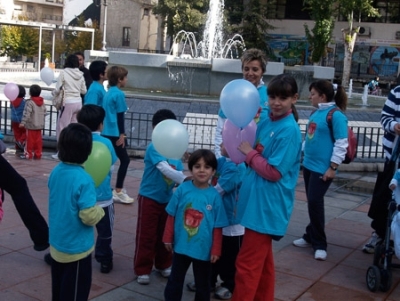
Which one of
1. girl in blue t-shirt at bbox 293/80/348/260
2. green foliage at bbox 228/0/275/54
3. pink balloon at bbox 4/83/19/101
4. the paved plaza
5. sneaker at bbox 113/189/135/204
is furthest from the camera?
green foliage at bbox 228/0/275/54

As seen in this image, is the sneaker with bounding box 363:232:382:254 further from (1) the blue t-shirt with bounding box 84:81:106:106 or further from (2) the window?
(2) the window

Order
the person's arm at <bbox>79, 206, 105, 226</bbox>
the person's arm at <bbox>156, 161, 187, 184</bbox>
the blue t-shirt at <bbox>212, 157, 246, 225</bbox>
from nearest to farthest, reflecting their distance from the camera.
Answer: the person's arm at <bbox>79, 206, 105, 226</bbox>
the blue t-shirt at <bbox>212, 157, 246, 225</bbox>
the person's arm at <bbox>156, 161, 187, 184</bbox>

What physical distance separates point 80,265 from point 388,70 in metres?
43.7

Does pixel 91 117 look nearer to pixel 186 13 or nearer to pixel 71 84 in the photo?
pixel 71 84

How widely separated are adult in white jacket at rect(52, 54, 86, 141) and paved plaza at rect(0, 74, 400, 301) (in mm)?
1414

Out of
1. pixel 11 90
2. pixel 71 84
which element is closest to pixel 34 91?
pixel 11 90

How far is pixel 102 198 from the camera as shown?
4.52m

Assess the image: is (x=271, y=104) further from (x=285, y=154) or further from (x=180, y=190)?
(x=180, y=190)

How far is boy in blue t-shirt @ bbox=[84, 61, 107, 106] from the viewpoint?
679cm

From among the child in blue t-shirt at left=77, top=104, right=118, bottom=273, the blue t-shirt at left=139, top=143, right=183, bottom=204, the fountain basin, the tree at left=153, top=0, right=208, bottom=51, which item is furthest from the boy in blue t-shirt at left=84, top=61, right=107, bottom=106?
the tree at left=153, top=0, right=208, bottom=51

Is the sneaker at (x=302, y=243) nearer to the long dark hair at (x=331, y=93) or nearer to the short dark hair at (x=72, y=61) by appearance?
the long dark hair at (x=331, y=93)

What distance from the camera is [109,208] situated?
4672 millimetres

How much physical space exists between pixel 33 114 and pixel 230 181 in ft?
20.6

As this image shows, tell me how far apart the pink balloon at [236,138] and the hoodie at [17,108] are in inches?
268
